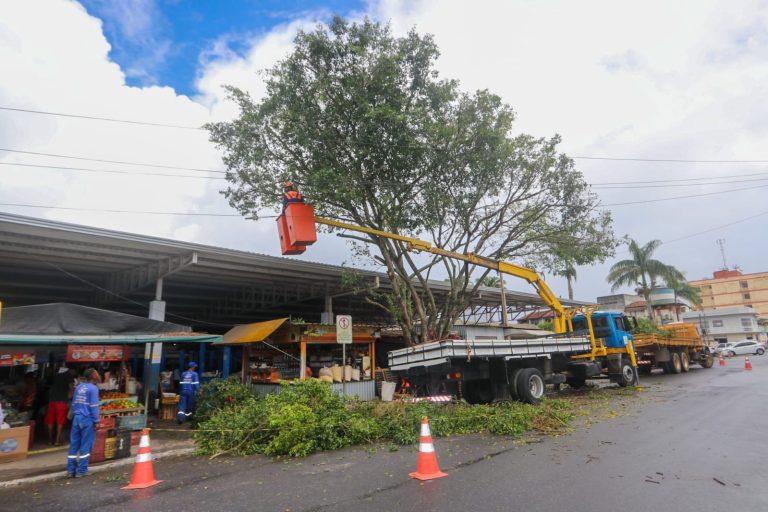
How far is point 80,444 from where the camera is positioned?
7.54 m

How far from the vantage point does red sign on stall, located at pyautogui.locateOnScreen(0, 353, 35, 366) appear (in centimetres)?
956

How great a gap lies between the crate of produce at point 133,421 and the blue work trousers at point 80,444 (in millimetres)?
2147

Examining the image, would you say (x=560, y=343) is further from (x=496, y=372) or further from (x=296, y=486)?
(x=296, y=486)

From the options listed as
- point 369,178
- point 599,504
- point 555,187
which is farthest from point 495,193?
point 599,504

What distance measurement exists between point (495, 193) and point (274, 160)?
8.54m

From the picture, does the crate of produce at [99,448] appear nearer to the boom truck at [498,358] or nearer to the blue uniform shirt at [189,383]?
the blue uniform shirt at [189,383]

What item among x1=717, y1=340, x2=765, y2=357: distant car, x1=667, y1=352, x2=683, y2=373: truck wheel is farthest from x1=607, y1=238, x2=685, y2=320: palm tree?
x1=667, y1=352, x2=683, y2=373: truck wheel

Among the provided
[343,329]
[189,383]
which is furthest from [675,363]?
[189,383]

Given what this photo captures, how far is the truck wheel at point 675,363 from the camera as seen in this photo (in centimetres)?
2319

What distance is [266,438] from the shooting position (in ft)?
29.0

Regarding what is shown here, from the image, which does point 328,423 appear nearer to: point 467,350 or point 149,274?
point 467,350

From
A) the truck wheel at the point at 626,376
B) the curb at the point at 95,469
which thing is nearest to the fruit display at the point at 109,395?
the curb at the point at 95,469

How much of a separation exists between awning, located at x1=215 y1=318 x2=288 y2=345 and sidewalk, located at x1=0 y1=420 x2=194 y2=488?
12.2 feet

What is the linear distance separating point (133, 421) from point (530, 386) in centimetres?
995
